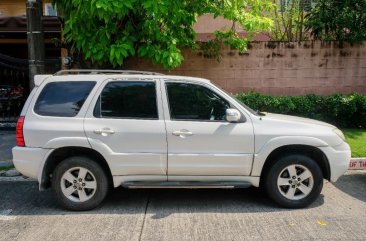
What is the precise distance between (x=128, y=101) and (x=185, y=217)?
1.67 meters

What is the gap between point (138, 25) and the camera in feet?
27.5

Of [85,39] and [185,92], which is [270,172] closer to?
[185,92]

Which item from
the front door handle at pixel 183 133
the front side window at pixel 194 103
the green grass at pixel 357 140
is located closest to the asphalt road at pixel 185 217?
the front door handle at pixel 183 133

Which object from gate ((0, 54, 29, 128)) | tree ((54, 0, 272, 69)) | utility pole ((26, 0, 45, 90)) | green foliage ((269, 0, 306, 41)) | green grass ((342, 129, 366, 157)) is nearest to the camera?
tree ((54, 0, 272, 69))

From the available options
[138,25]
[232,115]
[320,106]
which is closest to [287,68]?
[320,106]

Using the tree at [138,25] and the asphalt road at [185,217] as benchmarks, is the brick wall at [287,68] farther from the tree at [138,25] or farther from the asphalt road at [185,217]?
the asphalt road at [185,217]

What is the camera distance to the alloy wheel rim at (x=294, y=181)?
571 centimetres

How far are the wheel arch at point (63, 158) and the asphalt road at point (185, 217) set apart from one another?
0.42m

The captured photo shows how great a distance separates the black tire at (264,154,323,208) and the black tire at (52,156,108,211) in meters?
2.16

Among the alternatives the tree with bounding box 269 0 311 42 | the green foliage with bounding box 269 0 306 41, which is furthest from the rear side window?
the tree with bounding box 269 0 311 42

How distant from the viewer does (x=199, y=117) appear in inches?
225

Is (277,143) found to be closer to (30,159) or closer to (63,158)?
(63,158)

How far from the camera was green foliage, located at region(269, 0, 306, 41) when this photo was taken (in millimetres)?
11450

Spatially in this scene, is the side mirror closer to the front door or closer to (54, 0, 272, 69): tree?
the front door
